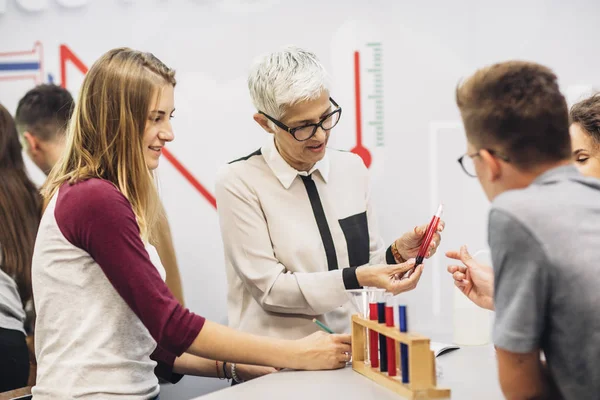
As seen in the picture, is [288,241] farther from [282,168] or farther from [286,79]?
[286,79]

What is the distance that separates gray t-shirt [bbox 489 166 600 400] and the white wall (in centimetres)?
185

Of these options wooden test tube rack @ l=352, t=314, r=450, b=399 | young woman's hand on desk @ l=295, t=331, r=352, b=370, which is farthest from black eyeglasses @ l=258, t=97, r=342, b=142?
wooden test tube rack @ l=352, t=314, r=450, b=399

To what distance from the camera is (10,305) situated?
262 centimetres

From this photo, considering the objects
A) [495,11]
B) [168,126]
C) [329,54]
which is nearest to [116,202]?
[168,126]

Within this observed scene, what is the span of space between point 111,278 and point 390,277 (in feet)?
2.50

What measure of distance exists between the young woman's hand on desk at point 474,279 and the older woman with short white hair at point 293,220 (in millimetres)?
172

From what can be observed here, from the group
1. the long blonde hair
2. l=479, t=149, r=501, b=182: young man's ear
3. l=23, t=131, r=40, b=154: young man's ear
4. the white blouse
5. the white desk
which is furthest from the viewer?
l=23, t=131, r=40, b=154: young man's ear

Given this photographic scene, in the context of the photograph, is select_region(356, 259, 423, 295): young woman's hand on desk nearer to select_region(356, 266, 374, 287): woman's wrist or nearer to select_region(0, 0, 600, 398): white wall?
select_region(356, 266, 374, 287): woman's wrist

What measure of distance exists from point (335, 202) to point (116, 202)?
89 centimetres

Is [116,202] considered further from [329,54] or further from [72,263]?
[329,54]

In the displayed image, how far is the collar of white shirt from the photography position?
2217 millimetres

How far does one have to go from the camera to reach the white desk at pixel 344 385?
5.02 ft

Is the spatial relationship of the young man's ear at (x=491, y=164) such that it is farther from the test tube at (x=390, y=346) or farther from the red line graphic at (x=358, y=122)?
the red line graphic at (x=358, y=122)

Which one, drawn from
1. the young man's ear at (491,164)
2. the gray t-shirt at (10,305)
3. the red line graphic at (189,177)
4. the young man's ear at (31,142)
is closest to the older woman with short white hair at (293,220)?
the young man's ear at (491,164)
